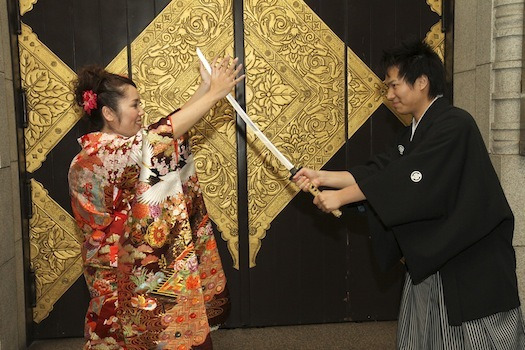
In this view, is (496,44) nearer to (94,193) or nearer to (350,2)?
(350,2)

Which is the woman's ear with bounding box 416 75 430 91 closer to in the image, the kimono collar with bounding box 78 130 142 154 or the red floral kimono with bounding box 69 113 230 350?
the red floral kimono with bounding box 69 113 230 350

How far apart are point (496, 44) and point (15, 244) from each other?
108 inches

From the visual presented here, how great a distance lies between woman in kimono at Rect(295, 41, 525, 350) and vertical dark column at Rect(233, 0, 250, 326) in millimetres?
1261

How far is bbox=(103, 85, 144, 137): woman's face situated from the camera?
2.16 m

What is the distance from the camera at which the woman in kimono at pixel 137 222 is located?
1.93 meters

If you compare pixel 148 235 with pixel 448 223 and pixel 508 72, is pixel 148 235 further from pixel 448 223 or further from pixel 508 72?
pixel 508 72

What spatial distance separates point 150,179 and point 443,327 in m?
1.16

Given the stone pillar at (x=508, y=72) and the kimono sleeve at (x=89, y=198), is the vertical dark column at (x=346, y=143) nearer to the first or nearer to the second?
the stone pillar at (x=508, y=72)

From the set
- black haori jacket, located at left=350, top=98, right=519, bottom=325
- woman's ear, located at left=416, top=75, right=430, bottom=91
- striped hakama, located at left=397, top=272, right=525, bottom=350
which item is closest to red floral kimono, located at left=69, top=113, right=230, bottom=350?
black haori jacket, located at left=350, top=98, right=519, bottom=325

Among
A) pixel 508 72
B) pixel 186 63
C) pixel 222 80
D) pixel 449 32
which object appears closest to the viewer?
pixel 222 80

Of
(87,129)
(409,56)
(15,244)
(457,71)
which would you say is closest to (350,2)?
(457,71)

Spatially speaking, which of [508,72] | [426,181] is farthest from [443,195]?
[508,72]

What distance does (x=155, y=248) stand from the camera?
193 cm

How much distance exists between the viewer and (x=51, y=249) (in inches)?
127
